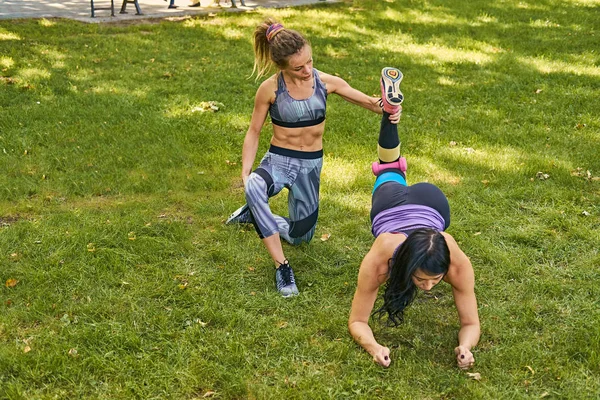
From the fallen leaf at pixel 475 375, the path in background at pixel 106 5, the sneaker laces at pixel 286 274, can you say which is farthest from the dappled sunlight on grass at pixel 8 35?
the fallen leaf at pixel 475 375

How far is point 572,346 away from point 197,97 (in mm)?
5725

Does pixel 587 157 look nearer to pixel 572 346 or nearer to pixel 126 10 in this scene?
pixel 572 346

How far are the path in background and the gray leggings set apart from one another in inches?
329

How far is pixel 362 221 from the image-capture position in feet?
18.0

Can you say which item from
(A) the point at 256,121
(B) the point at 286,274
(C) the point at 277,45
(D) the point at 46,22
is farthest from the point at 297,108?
(D) the point at 46,22

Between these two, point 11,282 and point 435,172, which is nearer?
point 11,282

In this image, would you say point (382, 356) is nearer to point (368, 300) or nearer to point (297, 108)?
point (368, 300)

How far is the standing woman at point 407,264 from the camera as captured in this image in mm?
3348

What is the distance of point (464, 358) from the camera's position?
11.9 feet

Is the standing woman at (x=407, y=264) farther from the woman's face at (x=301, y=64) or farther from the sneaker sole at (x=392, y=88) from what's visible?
the woman's face at (x=301, y=64)

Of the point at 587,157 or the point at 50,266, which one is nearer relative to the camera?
the point at 50,266

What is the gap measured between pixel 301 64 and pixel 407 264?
1.69m

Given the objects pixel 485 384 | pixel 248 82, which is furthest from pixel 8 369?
pixel 248 82

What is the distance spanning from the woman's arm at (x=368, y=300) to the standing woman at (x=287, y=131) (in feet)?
2.34
